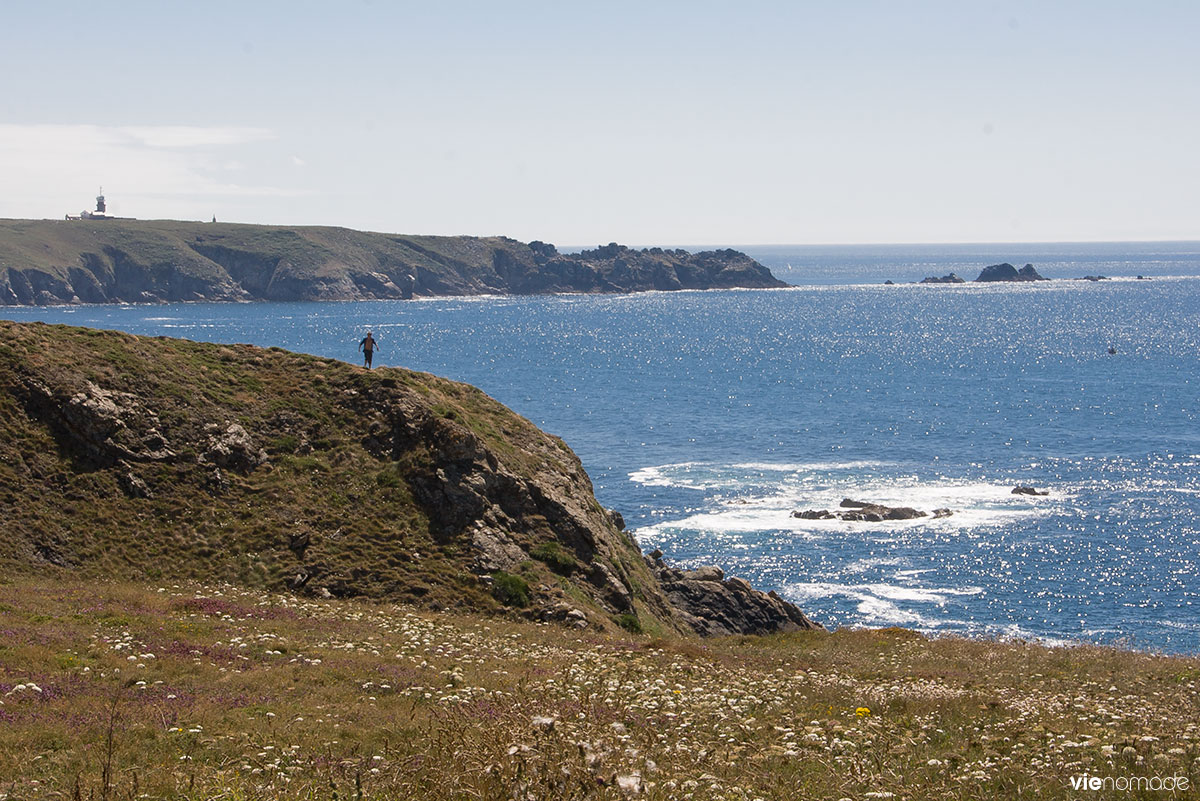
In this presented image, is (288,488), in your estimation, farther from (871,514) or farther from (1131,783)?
(871,514)

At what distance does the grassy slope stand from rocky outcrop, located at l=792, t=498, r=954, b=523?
1495 inches

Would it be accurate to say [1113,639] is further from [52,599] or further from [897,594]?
[52,599]

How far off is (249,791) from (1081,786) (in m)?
9.94

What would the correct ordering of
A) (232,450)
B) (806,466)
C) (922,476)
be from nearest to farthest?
1. (232,450)
2. (922,476)
3. (806,466)

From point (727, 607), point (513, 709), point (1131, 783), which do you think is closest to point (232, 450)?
point (727, 607)

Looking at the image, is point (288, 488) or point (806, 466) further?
point (806, 466)

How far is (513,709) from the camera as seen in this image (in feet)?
36.0

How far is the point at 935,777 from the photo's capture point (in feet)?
39.0

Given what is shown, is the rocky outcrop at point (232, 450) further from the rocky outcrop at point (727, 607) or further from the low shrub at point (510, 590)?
the rocky outcrop at point (727, 607)

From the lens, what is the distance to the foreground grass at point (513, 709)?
10.0 meters

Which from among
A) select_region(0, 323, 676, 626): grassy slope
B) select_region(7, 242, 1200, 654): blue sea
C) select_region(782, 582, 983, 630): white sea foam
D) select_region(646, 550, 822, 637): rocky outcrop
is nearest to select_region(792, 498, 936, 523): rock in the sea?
select_region(7, 242, 1200, 654): blue sea

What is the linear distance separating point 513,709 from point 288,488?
1088 inches

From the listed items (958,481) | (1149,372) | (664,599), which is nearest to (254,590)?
(664,599)

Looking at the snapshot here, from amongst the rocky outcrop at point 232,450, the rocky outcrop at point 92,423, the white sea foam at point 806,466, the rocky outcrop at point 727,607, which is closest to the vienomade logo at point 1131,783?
the rocky outcrop at point 232,450
